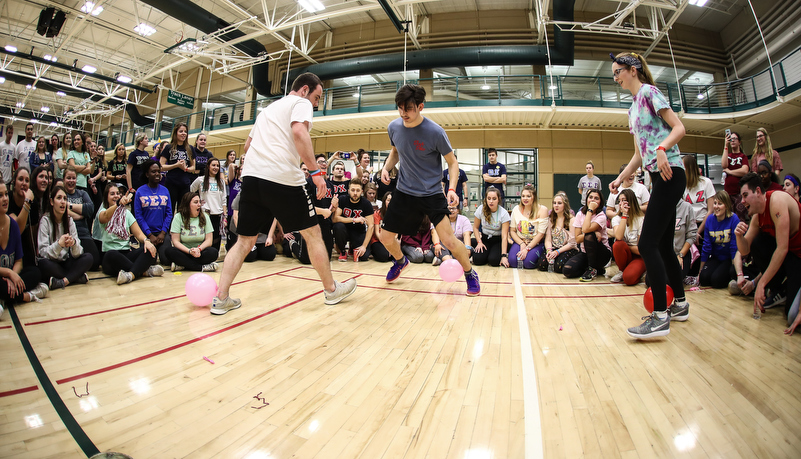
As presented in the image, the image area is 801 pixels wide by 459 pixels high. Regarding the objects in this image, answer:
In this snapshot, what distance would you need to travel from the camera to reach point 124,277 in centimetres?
334

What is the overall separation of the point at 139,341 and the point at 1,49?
60.7ft

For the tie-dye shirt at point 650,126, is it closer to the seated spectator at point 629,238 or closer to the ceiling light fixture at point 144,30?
the seated spectator at point 629,238

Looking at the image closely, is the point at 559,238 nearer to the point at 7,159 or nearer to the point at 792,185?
the point at 792,185

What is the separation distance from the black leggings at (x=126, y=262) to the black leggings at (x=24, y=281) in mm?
717

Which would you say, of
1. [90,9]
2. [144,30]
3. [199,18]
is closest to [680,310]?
[199,18]

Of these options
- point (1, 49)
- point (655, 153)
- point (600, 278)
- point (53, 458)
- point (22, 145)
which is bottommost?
point (53, 458)

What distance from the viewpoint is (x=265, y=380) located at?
1420 mm

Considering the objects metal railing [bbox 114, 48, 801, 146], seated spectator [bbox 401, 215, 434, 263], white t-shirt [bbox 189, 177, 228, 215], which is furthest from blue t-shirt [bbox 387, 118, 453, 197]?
metal railing [bbox 114, 48, 801, 146]

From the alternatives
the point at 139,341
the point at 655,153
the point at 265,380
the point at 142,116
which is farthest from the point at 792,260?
the point at 142,116

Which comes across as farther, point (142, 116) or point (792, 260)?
point (142, 116)

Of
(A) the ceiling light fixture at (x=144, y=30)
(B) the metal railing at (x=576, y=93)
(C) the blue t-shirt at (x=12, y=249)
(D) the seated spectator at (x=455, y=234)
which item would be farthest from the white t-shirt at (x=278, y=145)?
(A) the ceiling light fixture at (x=144, y=30)

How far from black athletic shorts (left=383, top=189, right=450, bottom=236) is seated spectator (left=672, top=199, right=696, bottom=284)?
9.88 ft

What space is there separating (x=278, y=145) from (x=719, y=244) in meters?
4.77

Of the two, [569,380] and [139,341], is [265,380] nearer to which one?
[139,341]
